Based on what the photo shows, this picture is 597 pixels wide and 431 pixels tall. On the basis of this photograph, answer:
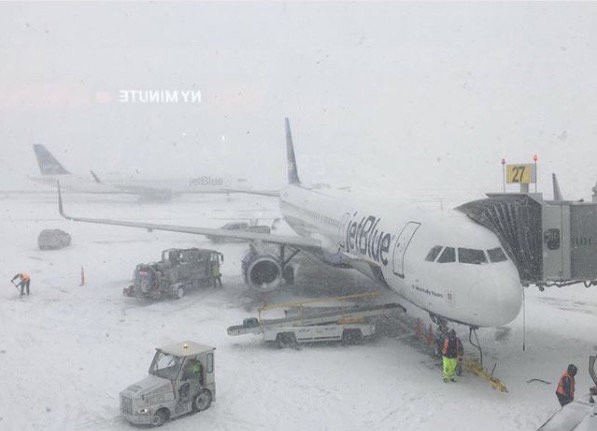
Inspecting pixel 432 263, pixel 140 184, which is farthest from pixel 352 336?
A: pixel 140 184

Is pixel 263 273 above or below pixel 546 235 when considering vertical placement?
below

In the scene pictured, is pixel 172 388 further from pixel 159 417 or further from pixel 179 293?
pixel 179 293

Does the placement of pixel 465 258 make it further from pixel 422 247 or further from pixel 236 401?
pixel 236 401

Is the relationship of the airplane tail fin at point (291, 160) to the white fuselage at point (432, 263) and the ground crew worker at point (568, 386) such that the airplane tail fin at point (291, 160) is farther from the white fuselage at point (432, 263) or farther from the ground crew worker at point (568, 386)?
the ground crew worker at point (568, 386)

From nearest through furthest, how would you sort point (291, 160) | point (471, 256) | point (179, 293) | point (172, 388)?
1. point (172, 388)
2. point (471, 256)
3. point (179, 293)
4. point (291, 160)

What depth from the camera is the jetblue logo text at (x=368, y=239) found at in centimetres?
1564

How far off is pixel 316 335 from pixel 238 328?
6.87 feet

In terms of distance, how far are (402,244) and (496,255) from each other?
2.68 m

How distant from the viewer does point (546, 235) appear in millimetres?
14312

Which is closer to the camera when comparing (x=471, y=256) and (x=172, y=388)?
(x=172, y=388)

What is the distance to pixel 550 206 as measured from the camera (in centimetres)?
1430

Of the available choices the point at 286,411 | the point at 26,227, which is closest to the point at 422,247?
the point at 286,411

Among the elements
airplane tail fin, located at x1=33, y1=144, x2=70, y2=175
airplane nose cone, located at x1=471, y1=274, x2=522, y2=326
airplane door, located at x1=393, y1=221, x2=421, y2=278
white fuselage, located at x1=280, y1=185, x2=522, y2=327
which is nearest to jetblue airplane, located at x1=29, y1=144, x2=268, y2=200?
airplane tail fin, located at x1=33, y1=144, x2=70, y2=175

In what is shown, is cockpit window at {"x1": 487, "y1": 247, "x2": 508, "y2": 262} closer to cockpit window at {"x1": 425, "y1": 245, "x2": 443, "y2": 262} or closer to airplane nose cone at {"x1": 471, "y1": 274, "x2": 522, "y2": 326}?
airplane nose cone at {"x1": 471, "y1": 274, "x2": 522, "y2": 326}
